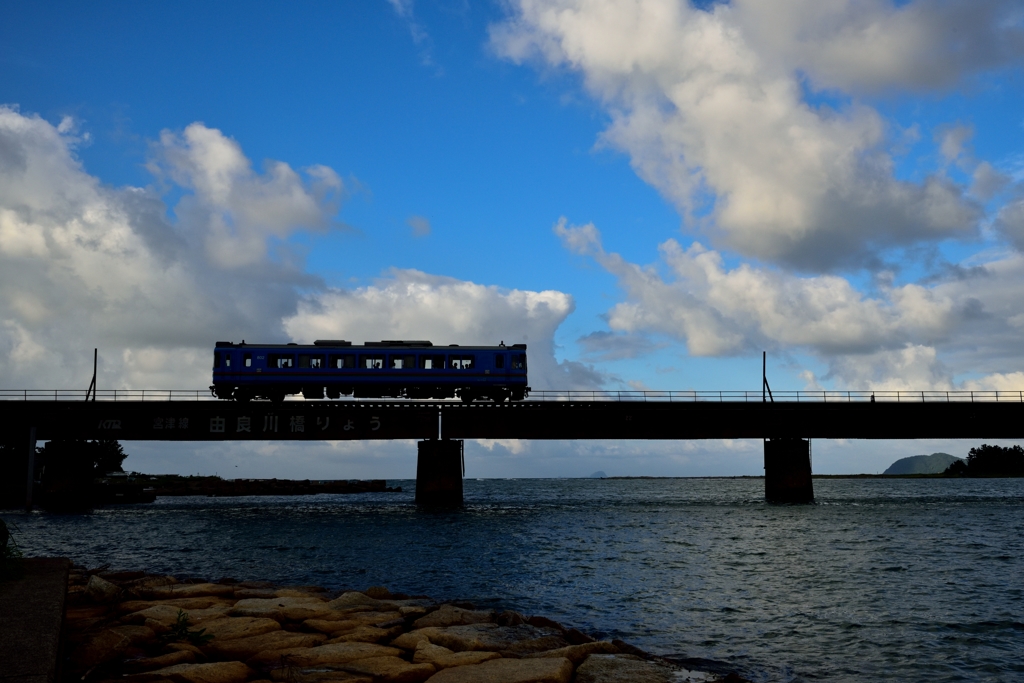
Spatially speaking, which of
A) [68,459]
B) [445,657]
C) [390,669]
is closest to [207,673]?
[390,669]

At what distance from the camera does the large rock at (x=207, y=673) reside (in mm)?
10062

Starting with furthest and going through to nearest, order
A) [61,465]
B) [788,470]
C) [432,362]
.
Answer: [788,470] → [61,465] → [432,362]

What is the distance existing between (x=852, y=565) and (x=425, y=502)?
3394 centimetres

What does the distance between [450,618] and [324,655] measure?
3.93 m

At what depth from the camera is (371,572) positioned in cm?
2573

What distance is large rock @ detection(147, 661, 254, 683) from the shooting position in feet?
33.0

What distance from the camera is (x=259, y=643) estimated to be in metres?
12.7

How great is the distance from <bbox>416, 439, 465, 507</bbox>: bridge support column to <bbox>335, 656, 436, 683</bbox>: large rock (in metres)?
42.2

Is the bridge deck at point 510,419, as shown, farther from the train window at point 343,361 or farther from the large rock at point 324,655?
the large rock at point 324,655

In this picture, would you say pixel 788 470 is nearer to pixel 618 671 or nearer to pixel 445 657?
pixel 618 671

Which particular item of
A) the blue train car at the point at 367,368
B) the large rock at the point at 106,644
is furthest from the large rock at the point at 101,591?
the blue train car at the point at 367,368

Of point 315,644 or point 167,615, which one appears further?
point 167,615

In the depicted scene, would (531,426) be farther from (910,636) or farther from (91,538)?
(910,636)

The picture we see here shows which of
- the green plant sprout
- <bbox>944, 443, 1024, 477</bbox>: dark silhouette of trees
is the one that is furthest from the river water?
<bbox>944, 443, 1024, 477</bbox>: dark silhouette of trees
